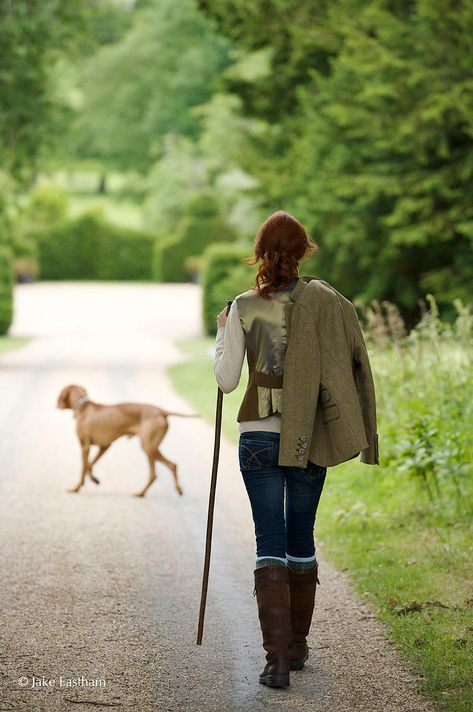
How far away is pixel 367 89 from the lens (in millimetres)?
14922

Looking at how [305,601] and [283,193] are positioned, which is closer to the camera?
[305,601]

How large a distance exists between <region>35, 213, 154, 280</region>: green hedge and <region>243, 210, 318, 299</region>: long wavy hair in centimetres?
4594

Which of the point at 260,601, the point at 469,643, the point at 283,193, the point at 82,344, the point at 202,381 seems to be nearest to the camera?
the point at 260,601

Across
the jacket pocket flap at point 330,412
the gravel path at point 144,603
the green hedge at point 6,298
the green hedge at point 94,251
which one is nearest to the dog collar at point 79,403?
the gravel path at point 144,603

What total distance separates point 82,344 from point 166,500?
57.9ft

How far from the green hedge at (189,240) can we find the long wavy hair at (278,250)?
41733 mm

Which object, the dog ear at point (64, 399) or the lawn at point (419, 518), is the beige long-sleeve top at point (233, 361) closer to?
the lawn at point (419, 518)

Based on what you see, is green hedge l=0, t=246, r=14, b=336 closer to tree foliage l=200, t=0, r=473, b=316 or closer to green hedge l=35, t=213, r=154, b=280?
tree foliage l=200, t=0, r=473, b=316

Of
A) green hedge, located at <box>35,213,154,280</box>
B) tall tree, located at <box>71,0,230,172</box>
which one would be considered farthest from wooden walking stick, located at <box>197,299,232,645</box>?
tall tree, located at <box>71,0,230,172</box>

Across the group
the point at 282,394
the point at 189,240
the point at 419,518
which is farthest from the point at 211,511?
the point at 189,240

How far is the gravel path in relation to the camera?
4.36 metres

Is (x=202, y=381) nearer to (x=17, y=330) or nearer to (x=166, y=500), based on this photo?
(x=166, y=500)

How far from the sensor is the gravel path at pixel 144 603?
171 inches

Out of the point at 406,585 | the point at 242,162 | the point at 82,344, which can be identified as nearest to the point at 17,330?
the point at 82,344
